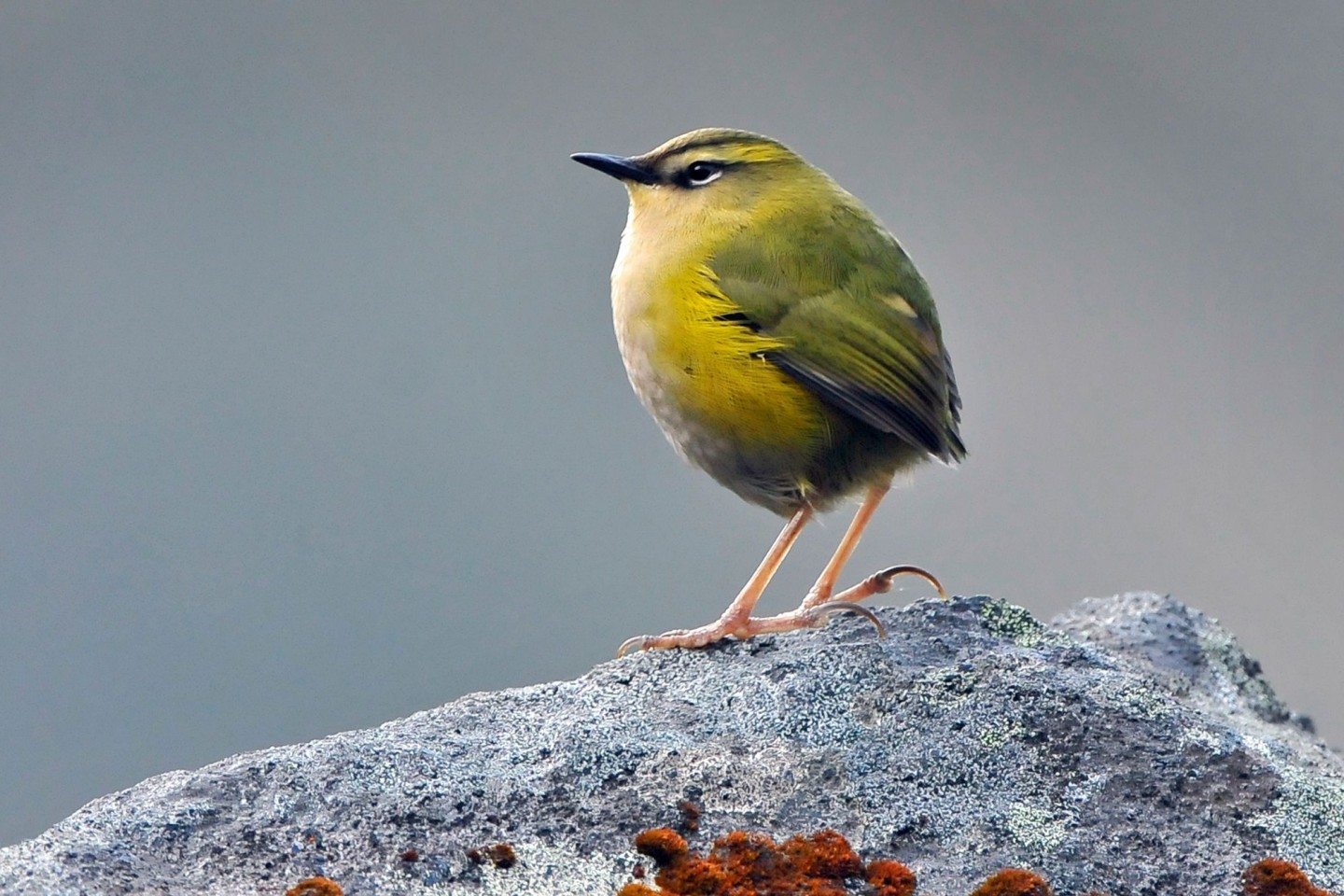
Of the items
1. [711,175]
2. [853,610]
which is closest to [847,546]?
[853,610]

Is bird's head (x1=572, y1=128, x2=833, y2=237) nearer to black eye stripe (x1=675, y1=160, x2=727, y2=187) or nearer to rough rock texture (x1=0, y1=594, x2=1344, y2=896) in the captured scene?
black eye stripe (x1=675, y1=160, x2=727, y2=187)

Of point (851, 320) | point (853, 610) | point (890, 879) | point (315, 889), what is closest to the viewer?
point (315, 889)

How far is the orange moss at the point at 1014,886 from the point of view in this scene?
7.90 ft

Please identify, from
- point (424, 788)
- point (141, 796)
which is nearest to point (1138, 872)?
point (424, 788)

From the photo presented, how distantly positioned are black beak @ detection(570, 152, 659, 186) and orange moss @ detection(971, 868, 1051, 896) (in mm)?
2686

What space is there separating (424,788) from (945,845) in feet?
3.23

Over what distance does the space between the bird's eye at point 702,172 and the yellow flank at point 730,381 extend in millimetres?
687

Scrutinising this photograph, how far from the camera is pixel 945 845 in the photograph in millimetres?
2562

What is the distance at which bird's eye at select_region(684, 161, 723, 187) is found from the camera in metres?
4.44

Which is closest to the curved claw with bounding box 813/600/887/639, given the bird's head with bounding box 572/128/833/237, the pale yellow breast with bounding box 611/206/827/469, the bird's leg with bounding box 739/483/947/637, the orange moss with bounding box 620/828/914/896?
the bird's leg with bounding box 739/483/947/637

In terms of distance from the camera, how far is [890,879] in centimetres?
242

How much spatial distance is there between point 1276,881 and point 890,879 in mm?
724

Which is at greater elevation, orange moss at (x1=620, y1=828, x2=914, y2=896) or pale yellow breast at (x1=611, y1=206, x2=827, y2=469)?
pale yellow breast at (x1=611, y1=206, x2=827, y2=469)

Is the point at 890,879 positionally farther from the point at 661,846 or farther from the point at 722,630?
the point at 722,630
